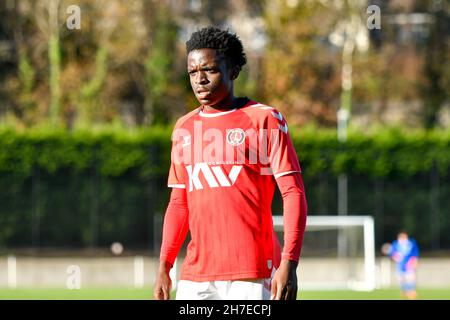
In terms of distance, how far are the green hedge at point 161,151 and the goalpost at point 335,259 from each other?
5.40m

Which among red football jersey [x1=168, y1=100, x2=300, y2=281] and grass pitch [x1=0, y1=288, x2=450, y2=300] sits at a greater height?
red football jersey [x1=168, y1=100, x2=300, y2=281]

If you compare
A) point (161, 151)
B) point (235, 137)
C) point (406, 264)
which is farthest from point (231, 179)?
point (161, 151)

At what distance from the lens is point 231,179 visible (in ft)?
19.4

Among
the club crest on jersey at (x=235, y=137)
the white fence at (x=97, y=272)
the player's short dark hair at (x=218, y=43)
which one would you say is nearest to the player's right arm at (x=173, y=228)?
the club crest on jersey at (x=235, y=137)

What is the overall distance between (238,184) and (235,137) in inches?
9.0

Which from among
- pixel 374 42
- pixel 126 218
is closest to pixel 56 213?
pixel 126 218

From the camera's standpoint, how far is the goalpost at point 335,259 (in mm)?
27578

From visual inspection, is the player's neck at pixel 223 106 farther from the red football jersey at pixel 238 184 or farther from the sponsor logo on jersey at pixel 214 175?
the sponsor logo on jersey at pixel 214 175

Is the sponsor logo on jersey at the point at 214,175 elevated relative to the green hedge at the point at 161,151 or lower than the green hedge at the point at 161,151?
elevated

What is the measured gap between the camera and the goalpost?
27578 millimetres

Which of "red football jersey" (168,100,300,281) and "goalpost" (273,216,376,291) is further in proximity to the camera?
"goalpost" (273,216,376,291)

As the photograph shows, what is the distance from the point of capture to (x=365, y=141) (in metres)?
34.5

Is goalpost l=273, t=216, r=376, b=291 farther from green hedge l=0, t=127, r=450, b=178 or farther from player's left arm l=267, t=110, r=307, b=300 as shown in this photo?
player's left arm l=267, t=110, r=307, b=300

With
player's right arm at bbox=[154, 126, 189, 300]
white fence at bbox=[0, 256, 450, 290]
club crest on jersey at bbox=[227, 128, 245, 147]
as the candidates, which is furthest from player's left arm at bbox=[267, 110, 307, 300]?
white fence at bbox=[0, 256, 450, 290]
